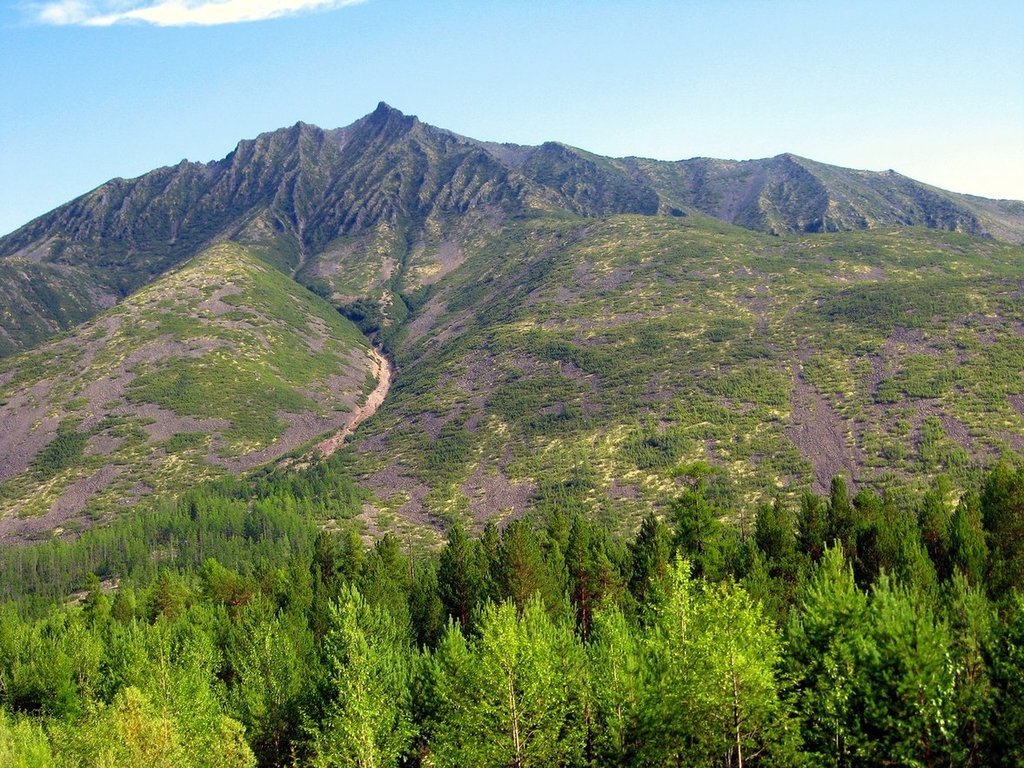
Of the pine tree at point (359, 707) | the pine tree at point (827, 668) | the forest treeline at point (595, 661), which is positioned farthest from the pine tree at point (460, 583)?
the pine tree at point (827, 668)

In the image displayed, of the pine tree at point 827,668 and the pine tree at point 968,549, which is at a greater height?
the pine tree at point 827,668

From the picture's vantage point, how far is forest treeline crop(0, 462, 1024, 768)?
3241cm

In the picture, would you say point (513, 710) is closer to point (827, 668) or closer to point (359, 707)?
point (359, 707)

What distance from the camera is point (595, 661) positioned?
1740 inches

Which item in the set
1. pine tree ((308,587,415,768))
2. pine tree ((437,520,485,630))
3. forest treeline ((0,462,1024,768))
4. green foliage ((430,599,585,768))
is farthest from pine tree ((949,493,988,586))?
pine tree ((308,587,415,768))

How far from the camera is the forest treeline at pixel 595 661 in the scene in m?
32.4

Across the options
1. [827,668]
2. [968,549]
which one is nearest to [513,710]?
[827,668]

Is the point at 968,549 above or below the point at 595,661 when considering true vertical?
below

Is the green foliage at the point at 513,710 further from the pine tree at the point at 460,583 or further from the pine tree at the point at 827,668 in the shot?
the pine tree at the point at 460,583

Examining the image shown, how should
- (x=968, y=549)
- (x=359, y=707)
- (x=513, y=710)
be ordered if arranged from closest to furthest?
1. (x=513, y=710)
2. (x=359, y=707)
3. (x=968, y=549)

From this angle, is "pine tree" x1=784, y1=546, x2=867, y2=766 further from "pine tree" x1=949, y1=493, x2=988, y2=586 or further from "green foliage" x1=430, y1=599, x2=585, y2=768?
"pine tree" x1=949, y1=493, x2=988, y2=586

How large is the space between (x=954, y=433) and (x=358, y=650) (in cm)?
16972

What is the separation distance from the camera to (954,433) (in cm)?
17512

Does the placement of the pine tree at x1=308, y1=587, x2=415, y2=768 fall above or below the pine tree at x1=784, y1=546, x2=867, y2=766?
below
